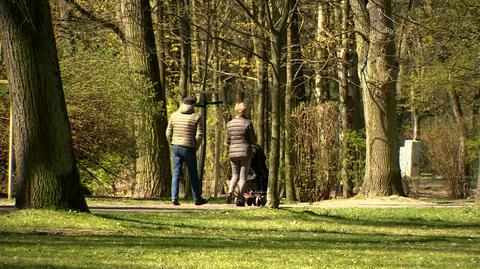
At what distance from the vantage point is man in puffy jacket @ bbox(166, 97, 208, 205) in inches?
830

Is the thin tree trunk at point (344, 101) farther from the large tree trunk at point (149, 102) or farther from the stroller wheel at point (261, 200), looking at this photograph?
the stroller wheel at point (261, 200)

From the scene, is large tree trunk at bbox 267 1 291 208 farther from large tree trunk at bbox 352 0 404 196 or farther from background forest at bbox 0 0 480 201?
large tree trunk at bbox 352 0 404 196

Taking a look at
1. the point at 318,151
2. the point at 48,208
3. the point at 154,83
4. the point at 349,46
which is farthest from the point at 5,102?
the point at 349,46

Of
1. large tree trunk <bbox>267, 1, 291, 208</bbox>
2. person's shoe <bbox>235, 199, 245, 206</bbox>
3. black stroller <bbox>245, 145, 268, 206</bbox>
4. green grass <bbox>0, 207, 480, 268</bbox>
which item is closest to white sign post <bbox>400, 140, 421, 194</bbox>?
black stroller <bbox>245, 145, 268, 206</bbox>

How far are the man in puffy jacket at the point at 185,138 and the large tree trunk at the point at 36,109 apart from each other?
205 inches

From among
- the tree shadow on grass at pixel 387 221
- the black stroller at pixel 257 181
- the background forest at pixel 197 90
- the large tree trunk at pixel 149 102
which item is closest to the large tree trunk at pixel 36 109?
the tree shadow on grass at pixel 387 221

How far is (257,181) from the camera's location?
21.9 metres

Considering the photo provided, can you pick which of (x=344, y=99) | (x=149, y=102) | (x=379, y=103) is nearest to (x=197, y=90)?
(x=149, y=102)

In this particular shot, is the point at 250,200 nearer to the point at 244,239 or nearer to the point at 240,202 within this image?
the point at 240,202

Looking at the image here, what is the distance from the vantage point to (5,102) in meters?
24.0

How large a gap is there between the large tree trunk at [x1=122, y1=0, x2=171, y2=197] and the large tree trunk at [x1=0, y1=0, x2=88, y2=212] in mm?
10728

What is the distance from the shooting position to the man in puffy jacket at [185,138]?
69.2 feet

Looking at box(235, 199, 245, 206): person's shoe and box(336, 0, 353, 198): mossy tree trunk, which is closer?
box(235, 199, 245, 206): person's shoe

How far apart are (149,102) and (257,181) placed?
569 centimetres
